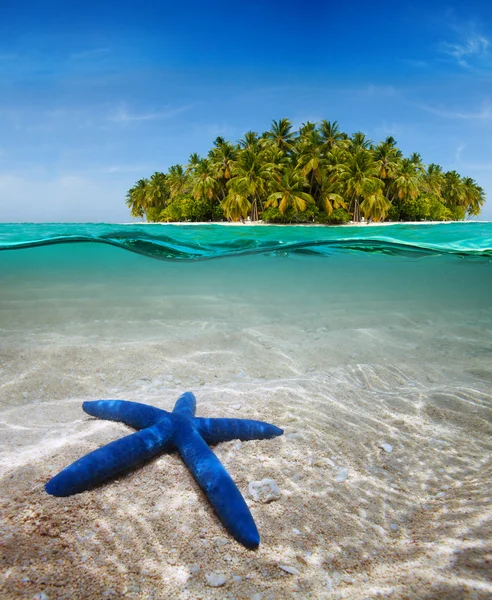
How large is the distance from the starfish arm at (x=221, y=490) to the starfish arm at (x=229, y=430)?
0.19 metres

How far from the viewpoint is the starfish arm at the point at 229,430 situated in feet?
7.88

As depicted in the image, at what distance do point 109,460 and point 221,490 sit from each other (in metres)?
0.66

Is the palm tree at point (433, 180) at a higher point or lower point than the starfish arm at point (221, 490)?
higher

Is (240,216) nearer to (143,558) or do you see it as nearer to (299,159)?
(299,159)

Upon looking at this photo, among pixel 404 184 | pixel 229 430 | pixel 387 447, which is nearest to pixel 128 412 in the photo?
pixel 229 430

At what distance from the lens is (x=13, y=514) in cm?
174

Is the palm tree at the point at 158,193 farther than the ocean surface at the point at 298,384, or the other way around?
the palm tree at the point at 158,193

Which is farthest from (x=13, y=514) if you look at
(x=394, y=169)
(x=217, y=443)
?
(x=394, y=169)

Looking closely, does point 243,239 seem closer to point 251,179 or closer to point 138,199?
point 251,179

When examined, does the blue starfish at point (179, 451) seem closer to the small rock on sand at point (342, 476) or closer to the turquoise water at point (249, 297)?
the small rock on sand at point (342, 476)

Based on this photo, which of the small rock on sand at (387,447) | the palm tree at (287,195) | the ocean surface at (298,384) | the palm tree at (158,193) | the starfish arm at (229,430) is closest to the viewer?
the ocean surface at (298,384)

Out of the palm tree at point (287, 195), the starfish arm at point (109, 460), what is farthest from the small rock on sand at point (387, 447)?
the palm tree at point (287, 195)

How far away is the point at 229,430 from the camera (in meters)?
2.43

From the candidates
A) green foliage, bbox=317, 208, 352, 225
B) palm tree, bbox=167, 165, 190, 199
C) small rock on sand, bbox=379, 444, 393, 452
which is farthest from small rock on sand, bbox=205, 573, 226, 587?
palm tree, bbox=167, 165, 190, 199
